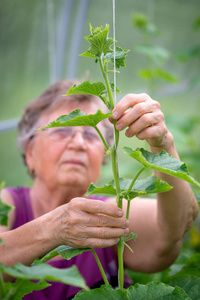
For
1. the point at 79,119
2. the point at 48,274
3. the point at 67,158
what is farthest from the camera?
the point at 67,158

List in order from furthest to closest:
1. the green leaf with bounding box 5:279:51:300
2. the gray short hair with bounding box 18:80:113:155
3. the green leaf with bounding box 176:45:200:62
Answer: the green leaf with bounding box 176:45:200:62, the gray short hair with bounding box 18:80:113:155, the green leaf with bounding box 5:279:51:300

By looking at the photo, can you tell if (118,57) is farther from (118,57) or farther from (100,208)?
(100,208)

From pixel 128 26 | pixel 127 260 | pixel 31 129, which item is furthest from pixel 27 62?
pixel 127 260

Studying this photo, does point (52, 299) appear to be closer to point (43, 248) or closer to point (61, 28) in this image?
A: point (43, 248)

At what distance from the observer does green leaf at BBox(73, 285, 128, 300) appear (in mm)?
819

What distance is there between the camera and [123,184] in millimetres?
919

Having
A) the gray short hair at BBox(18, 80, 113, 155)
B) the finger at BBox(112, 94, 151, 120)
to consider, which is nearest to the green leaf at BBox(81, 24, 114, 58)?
the finger at BBox(112, 94, 151, 120)

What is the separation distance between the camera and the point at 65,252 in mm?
854

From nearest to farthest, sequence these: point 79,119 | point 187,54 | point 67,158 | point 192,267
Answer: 1. point 79,119
2. point 192,267
3. point 67,158
4. point 187,54

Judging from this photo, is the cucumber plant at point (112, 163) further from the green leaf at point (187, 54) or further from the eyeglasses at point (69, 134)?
the green leaf at point (187, 54)

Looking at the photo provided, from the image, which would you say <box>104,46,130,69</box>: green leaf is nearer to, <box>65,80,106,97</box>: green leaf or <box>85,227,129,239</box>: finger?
<box>65,80,106,97</box>: green leaf

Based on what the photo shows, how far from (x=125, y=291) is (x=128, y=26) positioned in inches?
114

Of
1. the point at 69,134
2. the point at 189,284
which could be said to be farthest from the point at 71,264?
the point at 189,284

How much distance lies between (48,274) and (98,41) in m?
0.42
